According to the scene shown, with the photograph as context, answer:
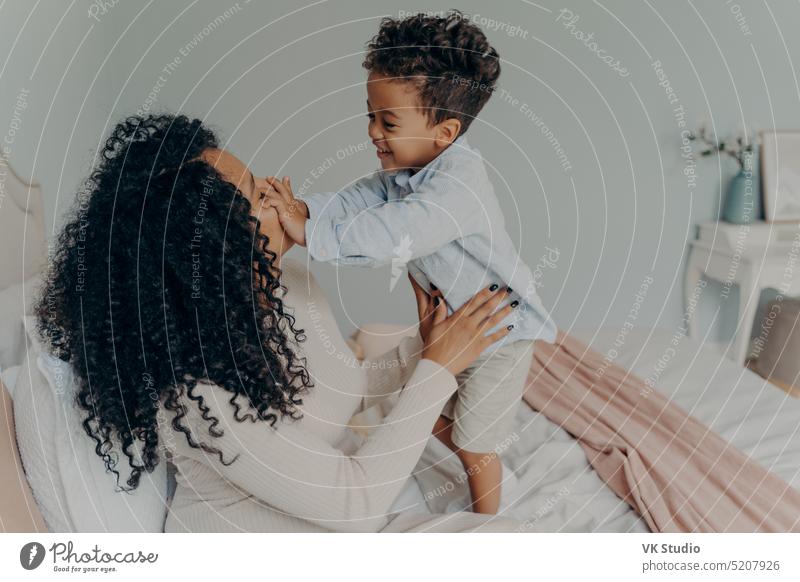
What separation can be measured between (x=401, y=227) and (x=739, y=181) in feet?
4.17

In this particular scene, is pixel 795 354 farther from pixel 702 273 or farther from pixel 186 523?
pixel 186 523

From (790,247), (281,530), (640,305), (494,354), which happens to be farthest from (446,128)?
(790,247)

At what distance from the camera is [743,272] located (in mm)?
1586

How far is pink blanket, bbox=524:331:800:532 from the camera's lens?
0.77 metres

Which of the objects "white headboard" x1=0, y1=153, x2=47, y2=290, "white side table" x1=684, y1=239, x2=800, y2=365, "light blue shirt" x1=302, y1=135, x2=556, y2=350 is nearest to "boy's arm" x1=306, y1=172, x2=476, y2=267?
"light blue shirt" x1=302, y1=135, x2=556, y2=350

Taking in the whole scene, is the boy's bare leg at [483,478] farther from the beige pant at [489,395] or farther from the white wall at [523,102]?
the white wall at [523,102]

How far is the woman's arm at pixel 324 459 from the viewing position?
58 cm

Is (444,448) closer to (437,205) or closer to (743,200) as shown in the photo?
(437,205)

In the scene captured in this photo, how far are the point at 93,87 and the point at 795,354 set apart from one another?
1.47 m

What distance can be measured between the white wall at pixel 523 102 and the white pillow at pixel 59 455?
0.37 m

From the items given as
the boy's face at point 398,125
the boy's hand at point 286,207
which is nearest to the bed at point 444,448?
the boy's hand at point 286,207

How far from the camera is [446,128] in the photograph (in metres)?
0.72

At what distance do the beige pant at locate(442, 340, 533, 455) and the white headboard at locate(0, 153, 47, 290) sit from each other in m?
0.55

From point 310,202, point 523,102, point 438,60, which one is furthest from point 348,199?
point 523,102
